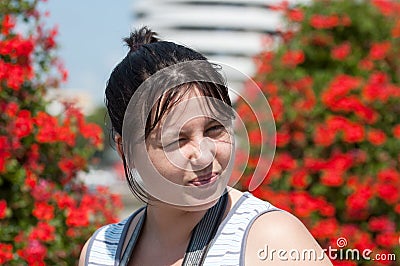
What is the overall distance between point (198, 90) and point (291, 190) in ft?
9.55

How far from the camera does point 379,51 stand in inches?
171

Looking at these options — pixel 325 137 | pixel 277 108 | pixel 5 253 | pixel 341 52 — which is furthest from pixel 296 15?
pixel 5 253

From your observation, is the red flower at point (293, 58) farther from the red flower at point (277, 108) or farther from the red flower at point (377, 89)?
the red flower at point (377, 89)

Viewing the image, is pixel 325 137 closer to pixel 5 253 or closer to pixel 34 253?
pixel 34 253

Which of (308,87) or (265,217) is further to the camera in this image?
(308,87)

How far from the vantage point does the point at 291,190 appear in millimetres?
4070

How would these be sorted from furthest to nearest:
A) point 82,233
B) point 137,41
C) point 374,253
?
point 374,253 → point 82,233 → point 137,41

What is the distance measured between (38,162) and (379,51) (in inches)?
89.0

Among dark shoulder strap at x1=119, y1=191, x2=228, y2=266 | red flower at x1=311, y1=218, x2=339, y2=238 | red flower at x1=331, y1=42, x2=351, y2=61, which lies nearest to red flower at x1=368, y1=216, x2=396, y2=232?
red flower at x1=311, y1=218, x2=339, y2=238

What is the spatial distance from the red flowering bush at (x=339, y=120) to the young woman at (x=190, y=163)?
6.94 feet

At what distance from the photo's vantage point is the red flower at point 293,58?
453 centimetres

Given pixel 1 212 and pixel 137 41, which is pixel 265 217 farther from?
pixel 1 212

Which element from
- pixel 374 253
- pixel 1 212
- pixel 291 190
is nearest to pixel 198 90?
pixel 1 212

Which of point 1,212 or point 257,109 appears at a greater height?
point 257,109
